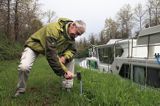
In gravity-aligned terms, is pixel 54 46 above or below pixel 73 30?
below

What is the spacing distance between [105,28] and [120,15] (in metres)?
9.92

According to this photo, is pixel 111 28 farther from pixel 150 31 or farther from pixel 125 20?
pixel 150 31

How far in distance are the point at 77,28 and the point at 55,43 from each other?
58 cm

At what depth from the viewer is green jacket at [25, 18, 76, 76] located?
710 centimetres

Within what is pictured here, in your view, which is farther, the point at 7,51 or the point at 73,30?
the point at 7,51

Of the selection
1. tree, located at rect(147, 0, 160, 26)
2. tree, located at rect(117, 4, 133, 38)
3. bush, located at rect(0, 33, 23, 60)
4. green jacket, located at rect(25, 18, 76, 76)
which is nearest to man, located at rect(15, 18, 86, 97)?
green jacket, located at rect(25, 18, 76, 76)

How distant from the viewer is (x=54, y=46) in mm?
7168

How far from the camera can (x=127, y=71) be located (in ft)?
51.5

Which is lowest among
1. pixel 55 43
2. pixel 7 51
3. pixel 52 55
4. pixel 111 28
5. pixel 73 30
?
pixel 52 55

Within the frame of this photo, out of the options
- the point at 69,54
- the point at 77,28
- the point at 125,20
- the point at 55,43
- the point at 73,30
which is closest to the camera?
the point at 77,28

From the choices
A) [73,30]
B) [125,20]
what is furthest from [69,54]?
[125,20]

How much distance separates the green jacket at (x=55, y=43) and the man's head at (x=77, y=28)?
231 mm

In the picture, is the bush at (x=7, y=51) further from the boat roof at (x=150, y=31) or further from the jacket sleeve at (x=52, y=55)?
the jacket sleeve at (x=52, y=55)

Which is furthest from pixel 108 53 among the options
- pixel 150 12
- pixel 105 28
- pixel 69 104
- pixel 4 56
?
pixel 105 28
